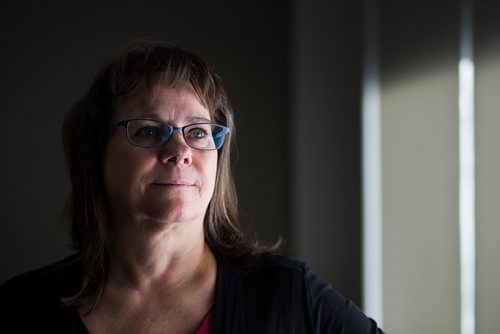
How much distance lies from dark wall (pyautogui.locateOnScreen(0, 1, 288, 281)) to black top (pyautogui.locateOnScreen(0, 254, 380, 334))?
1.19m

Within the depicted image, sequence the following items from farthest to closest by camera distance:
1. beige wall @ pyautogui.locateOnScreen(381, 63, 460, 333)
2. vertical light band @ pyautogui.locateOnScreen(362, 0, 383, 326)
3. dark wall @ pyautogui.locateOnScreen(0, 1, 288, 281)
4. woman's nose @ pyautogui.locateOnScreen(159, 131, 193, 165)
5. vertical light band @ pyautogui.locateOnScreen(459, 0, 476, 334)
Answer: dark wall @ pyautogui.locateOnScreen(0, 1, 288, 281) → vertical light band @ pyautogui.locateOnScreen(362, 0, 383, 326) → beige wall @ pyautogui.locateOnScreen(381, 63, 460, 333) → vertical light band @ pyautogui.locateOnScreen(459, 0, 476, 334) → woman's nose @ pyautogui.locateOnScreen(159, 131, 193, 165)

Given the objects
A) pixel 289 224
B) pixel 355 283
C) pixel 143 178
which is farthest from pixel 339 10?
pixel 143 178

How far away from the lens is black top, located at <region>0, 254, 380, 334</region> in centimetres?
121

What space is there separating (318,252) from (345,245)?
171 millimetres

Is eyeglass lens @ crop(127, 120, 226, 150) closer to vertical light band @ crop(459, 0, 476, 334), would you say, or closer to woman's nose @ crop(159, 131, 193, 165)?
woman's nose @ crop(159, 131, 193, 165)

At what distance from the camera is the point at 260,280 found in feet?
4.23

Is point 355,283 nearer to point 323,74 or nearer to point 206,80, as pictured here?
point 323,74

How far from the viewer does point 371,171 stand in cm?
224

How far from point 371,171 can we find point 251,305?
1.19 m

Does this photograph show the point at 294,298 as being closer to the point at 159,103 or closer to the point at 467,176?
the point at 159,103

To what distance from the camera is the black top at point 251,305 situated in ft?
3.98

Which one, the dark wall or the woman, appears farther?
the dark wall

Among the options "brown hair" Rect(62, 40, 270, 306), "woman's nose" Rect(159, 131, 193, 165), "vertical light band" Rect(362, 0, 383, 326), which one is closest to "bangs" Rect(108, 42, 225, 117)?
"brown hair" Rect(62, 40, 270, 306)

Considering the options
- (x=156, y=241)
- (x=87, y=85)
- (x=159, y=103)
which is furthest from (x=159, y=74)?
(x=87, y=85)
